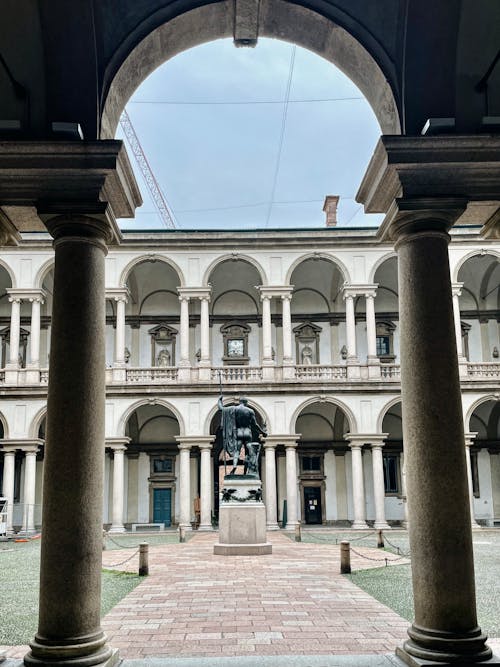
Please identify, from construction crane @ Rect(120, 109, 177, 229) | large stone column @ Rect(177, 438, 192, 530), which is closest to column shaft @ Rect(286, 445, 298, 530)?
large stone column @ Rect(177, 438, 192, 530)

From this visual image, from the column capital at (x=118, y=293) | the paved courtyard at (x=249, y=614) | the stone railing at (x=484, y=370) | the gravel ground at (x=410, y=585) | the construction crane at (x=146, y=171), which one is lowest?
the gravel ground at (x=410, y=585)

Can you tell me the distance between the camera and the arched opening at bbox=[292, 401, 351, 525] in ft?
111

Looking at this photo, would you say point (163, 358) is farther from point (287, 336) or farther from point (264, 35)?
point (264, 35)

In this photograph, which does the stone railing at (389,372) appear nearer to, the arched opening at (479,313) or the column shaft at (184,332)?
the arched opening at (479,313)

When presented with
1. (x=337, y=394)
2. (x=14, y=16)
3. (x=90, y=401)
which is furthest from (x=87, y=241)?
→ (x=337, y=394)

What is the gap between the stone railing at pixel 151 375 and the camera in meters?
30.7

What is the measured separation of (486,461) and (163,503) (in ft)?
49.7

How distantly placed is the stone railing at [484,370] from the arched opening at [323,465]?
617 centimetres

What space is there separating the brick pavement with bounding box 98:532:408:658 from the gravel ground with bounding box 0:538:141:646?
33 cm

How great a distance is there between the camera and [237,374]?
102 ft

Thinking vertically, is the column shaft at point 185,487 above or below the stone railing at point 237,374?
below

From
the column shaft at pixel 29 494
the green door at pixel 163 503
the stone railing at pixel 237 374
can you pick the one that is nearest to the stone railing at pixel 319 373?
the stone railing at pixel 237 374

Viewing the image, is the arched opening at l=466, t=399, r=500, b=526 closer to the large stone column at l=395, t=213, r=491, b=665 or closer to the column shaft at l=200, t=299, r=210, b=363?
the column shaft at l=200, t=299, r=210, b=363

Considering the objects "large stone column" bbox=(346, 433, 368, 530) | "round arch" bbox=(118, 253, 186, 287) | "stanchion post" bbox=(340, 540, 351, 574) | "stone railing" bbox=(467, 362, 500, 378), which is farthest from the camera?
"round arch" bbox=(118, 253, 186, 287)
